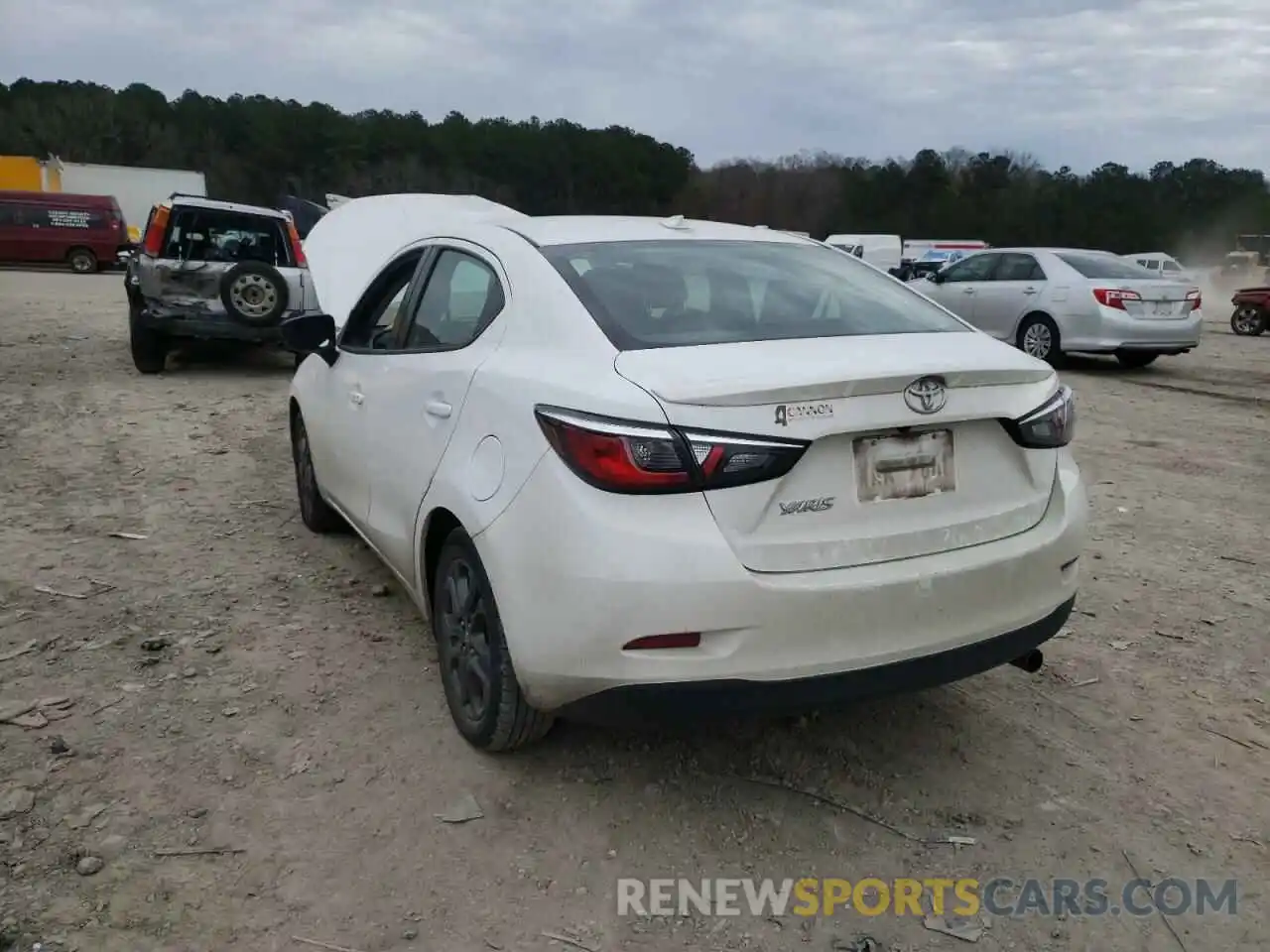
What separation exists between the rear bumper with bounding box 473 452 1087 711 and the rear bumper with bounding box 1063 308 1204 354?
33.0 ft

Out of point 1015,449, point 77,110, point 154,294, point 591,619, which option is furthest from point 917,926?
point 77,110

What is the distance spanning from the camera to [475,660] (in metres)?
2.96

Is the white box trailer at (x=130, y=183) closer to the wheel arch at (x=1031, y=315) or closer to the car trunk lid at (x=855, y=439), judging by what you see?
the wheel arch at (x=1031, y=315)

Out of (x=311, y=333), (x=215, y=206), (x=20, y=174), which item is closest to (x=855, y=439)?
(x=311, y=333)

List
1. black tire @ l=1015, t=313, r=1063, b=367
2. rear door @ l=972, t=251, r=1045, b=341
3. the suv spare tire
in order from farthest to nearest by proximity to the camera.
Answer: rear door @ l=972, t=251, r=1045, b=341 → black tire @ l=1015, t=313, r=1063, b=367 → the suv spare tire

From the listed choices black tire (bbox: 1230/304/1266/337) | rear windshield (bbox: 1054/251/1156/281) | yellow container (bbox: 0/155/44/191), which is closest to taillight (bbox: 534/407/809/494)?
rear windshield (bbox: 1054/251/1156/281)

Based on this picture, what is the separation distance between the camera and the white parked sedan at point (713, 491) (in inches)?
91.9

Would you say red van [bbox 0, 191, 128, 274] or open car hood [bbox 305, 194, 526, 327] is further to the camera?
red van [bbox 0, 191, 128, 274]

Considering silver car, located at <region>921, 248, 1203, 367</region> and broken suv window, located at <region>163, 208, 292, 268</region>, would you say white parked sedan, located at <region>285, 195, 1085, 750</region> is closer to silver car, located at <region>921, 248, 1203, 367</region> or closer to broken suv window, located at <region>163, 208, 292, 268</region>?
broken suv window, located at <region>163, 208, 292, 268</region>

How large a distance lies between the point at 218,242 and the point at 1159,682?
9.54 m

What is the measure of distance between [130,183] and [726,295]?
41.1 meters

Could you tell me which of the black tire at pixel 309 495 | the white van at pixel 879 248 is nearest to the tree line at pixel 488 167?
the white van at pixel 879 248

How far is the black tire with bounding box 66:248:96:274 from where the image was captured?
26906mm

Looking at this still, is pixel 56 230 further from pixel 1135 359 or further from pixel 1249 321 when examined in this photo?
pixel 1249 321
